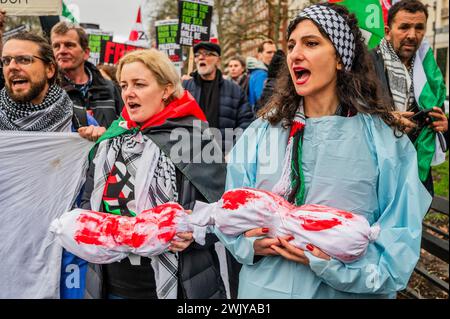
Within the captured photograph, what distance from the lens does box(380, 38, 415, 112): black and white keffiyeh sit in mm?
3113

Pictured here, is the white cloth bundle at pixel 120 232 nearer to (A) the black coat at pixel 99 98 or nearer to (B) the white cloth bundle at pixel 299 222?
(B) the white cloth bundle at pixel 299 222

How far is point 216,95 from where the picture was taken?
570 cm

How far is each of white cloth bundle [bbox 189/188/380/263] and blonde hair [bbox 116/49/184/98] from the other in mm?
961

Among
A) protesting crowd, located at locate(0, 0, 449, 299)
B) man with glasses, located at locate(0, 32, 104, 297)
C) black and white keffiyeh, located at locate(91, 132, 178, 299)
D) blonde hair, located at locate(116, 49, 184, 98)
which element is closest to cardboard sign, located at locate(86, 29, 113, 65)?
protesting crowd, located at locate(0, 0, 449, 299)

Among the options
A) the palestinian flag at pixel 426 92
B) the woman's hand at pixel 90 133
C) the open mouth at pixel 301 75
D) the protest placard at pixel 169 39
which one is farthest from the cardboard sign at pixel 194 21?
the open mouth at pixel 301 75

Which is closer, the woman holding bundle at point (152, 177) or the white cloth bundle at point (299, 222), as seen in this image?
the white cloth bundle at point (299, 222)

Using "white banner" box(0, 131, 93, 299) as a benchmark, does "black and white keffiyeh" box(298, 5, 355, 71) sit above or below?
above

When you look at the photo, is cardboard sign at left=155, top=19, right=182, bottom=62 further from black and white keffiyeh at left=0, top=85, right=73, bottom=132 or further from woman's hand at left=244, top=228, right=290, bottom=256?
woman's hand at left=244, top=228, right=290, bottom=256

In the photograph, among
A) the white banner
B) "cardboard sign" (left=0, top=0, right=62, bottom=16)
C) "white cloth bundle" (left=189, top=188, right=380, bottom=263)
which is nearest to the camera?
"white cloth bundle" (left=189, top=188, right=380, bottom=263)

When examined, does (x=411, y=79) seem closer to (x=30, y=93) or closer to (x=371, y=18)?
(x=371, y=18)

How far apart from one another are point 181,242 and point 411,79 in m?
1.91

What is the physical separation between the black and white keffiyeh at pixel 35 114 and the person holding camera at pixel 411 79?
79.9 inches

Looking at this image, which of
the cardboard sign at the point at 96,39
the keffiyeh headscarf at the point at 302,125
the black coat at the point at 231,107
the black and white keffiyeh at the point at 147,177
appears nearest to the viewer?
the keffiyeh headscarf at the point at 302,125

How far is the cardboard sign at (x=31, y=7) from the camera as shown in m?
3.79
